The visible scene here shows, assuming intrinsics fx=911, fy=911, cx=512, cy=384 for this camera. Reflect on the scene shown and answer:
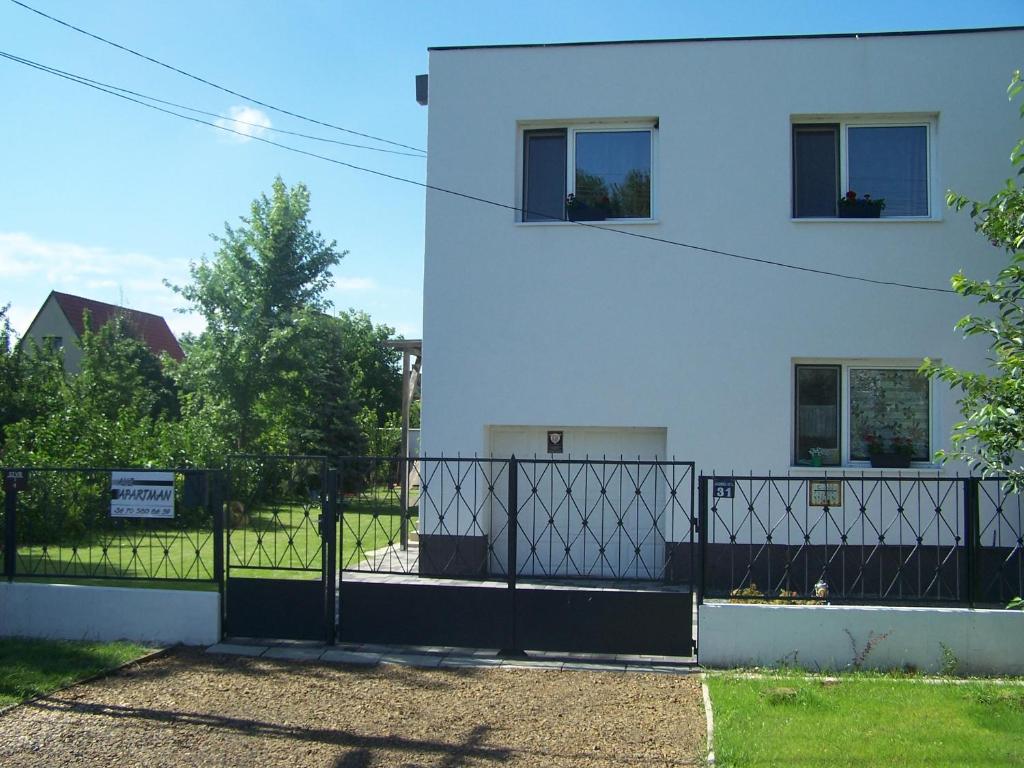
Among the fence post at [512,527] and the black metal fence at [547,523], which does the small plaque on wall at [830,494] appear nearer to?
the black metal fence at [547,523]

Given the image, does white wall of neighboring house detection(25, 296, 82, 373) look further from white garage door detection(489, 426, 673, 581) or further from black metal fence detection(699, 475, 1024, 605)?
black metal fence detection(699, 475, 1024, 605)

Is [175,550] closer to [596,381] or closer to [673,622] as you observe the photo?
[596,381]

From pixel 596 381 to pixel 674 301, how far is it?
1357 mm

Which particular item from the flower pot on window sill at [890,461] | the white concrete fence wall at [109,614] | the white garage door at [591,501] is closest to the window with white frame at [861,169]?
the flower pot on window sill at [890,461]

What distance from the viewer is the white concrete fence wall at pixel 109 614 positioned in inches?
332

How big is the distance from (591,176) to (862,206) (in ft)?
10.9

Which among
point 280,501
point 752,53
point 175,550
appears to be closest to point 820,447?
point 752,53

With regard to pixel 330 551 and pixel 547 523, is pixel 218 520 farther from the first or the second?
pixel 547 523

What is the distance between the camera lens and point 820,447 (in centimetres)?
1104

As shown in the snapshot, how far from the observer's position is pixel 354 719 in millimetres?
6500

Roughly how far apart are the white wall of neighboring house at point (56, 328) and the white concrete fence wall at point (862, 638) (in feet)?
111

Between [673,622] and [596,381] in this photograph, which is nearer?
[673,622]

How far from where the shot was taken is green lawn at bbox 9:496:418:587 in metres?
8.76

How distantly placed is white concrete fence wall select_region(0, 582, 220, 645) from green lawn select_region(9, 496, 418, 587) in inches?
8.6
